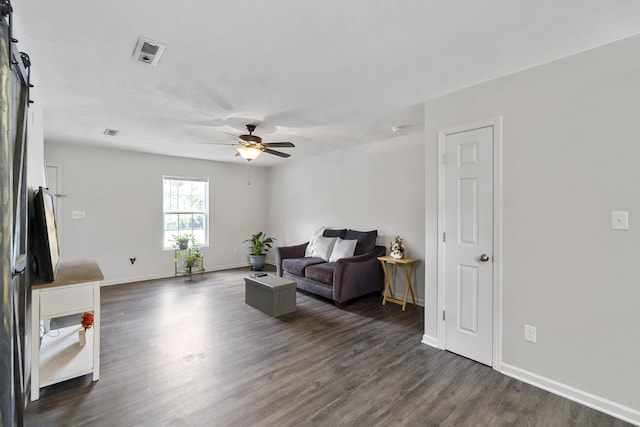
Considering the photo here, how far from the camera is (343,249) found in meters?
4.57

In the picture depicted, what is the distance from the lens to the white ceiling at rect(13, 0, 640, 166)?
164 cm

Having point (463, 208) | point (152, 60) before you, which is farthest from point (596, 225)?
point (152, 60)

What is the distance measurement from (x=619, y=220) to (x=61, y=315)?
3932mm

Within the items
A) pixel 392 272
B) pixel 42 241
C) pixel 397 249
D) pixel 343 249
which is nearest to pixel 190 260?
pixel 343 249

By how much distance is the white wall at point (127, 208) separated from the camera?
4867 millimetres

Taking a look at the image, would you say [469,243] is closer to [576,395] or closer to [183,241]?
[576,395]

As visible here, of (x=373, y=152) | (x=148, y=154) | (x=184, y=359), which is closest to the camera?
(x=184, y=359)

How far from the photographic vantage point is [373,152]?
479 centimetres

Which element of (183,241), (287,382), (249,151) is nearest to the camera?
(287,382)

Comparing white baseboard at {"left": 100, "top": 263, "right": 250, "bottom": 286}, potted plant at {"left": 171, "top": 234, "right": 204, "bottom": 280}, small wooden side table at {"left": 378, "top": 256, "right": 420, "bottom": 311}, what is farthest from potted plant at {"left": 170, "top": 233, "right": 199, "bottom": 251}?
small wooden side table at {"left": 378, "top": 256, "right": 420, "bottom": 311}

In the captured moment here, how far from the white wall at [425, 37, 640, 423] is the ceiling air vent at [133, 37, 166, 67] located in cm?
260

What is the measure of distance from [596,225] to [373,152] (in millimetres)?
3158

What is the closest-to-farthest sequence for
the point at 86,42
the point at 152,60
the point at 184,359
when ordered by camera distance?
the point at 86,42 → the point at 152,60 → the point at 184,359

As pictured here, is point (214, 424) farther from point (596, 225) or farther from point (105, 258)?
point (105, 258)
